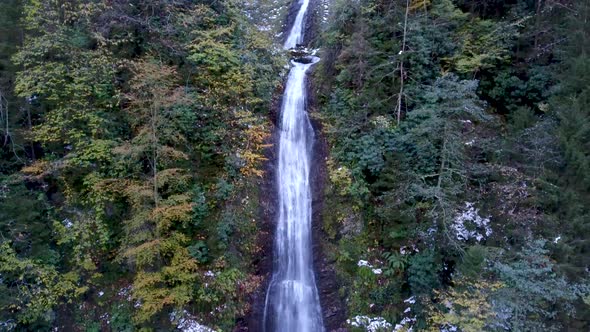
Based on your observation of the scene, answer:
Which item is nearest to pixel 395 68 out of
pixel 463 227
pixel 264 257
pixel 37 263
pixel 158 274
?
pixel 463 227

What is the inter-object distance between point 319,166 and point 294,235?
10.1 feet

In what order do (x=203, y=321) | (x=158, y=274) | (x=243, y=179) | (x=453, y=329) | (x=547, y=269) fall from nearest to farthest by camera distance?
(x=547, y=269), (x=453, y=329), (x=158, y=274), (x=203, y=321), (x=243, y=179)

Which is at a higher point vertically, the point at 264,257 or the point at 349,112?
the point at 349,112

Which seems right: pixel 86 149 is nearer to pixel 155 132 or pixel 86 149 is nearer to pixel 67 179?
pixel 67 179

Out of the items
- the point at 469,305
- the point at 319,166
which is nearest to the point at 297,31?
the point at 319,166

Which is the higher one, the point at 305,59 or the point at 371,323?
the point at 305,59

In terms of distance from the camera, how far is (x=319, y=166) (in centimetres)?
1642

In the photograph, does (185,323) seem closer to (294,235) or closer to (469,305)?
(294,235)

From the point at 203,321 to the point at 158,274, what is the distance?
230 cm

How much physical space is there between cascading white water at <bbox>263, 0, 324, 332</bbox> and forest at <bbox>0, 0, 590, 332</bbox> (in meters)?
0.47

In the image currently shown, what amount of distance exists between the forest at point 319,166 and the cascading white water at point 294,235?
0.47 meters

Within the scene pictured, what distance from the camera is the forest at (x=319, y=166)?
11258 millimetres

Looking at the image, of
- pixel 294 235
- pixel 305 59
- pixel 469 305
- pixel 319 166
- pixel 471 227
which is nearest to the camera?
pixel 469 305

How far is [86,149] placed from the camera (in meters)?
14.2
